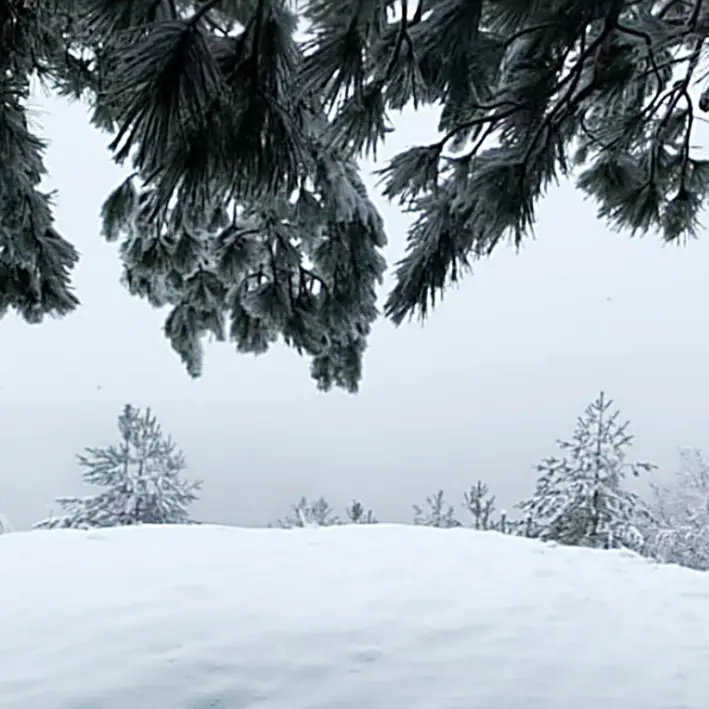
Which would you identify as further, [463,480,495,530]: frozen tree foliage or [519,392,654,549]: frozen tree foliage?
[463,480,495,530]: frozen tree foliage

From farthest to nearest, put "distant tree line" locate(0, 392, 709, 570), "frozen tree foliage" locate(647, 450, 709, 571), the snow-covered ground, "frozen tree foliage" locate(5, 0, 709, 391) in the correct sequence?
"distant tree line" locate(0, 392, 709, 570), "frozen tree foliage" locate(647, 450, 709, 571), the snow-covered ground, "frozen tree foliage" locate(5, 0, 709, 391)

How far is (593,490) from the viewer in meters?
12.5

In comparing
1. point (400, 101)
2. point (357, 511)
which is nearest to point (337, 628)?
point (400, 101)

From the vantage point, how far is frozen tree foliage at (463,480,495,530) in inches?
628

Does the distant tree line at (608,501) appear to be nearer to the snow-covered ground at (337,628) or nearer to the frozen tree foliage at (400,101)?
the snow-covered ground at (337,628)

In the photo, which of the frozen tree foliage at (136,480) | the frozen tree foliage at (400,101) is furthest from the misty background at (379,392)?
the frozen tree foliage at (400,101)

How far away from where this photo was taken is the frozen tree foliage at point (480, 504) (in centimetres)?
1596

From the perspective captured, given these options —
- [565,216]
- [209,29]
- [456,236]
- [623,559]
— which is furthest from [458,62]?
[623,559]

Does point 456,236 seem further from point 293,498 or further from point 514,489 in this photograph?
point 293,498

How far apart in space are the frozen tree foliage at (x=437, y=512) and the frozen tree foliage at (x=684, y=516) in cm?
559

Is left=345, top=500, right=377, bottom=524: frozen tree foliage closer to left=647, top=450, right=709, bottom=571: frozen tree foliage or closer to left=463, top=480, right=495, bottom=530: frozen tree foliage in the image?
left=463, top=480, right=495, bottom=530: frozen tree foliage

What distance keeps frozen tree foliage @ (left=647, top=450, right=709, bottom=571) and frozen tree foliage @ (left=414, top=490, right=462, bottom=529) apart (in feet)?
18.3

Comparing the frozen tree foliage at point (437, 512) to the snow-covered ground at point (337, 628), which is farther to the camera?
the frozen tree foliage at point (437, 512)

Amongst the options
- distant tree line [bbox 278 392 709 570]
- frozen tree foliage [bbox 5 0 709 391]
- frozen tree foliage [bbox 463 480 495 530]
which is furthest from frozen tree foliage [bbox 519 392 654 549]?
frozen tree foliage [bbox 5 0 709 391]
